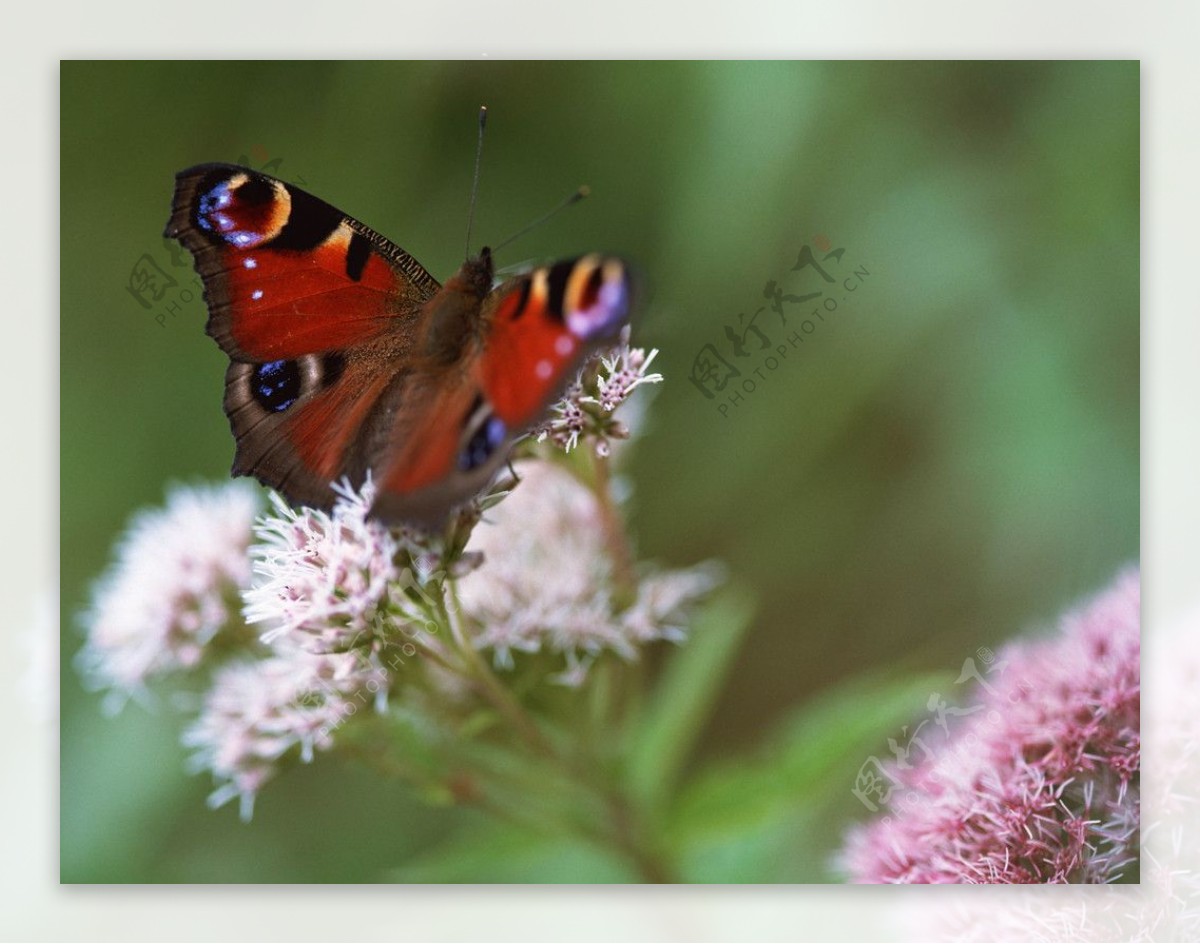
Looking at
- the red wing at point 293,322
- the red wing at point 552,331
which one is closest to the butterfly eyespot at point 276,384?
the red wing at point 293,322

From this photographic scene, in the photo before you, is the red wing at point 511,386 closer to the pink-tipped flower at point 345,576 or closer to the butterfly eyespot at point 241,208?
the pink-tipped flower at point 345,576

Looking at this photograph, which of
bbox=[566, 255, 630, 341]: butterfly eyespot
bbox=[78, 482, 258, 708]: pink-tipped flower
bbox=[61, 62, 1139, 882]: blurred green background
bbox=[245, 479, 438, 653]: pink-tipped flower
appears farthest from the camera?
bbox=[61, 62, 1139, 882]: blurred green background

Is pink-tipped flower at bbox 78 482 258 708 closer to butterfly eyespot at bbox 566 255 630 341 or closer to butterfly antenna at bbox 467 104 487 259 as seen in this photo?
butterfly antenna at bbox 467 104 487 259

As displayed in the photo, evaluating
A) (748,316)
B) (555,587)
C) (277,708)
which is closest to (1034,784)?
(555,587)

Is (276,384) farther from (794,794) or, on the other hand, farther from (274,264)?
(794,794)

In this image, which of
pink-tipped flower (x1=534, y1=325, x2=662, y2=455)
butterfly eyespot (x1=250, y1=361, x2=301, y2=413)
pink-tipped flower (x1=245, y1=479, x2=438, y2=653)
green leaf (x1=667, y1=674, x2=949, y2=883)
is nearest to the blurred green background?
green leaf (x1=667, y1=674, x2=949, y2=883)

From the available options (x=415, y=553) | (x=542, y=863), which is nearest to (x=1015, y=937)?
(x=542, y=863)
